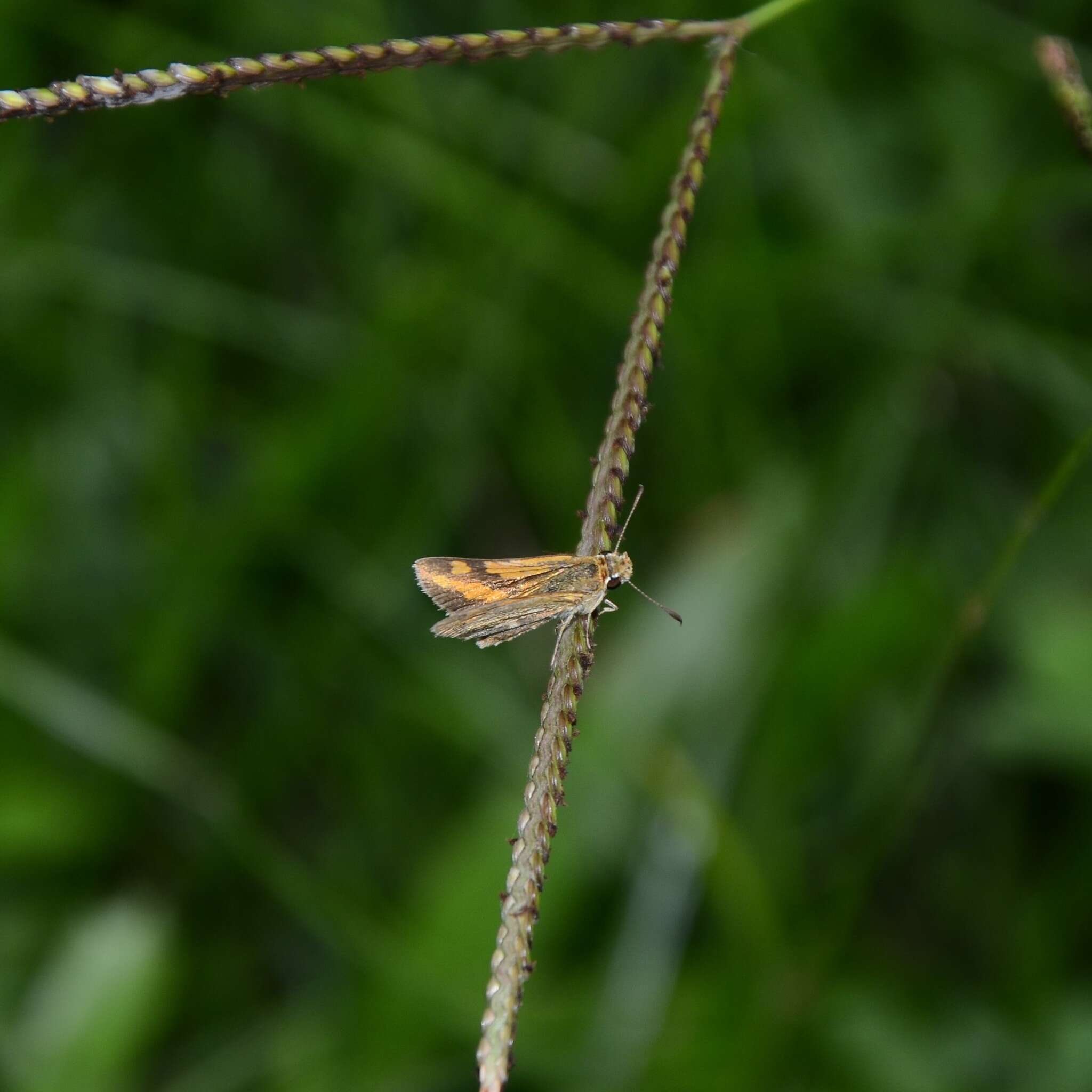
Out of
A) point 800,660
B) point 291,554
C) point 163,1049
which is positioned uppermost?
point 800,660

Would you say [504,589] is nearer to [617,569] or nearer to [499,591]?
[499,591]

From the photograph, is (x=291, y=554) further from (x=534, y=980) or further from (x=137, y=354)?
(x=534, y=980)

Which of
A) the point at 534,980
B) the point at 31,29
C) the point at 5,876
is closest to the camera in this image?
the point at 534,980

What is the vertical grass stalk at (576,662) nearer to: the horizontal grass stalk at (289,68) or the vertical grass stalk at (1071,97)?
the horizontal grass stalk at (289,68)

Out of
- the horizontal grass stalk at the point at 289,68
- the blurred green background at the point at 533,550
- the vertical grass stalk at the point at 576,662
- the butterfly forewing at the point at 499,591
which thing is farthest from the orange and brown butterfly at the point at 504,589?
the blurred green background at the point at 533,550

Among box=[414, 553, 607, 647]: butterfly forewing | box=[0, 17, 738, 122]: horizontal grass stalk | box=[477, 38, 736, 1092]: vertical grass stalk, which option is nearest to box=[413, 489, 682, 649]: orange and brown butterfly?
box=[414, 553, 607, 647]: butterfly forewing

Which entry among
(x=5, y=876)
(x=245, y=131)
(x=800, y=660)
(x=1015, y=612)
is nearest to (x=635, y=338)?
(x=800, y=660)

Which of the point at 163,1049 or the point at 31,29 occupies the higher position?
the point at 31,29

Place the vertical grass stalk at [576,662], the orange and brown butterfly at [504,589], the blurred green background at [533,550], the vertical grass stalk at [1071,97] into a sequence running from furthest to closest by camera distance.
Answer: the blurred green background at [533,550] < the orange and brown butterfly at [504,589] < the vertical grass stalk at [1071,97] < the vertical grass stalk at [576,662]
